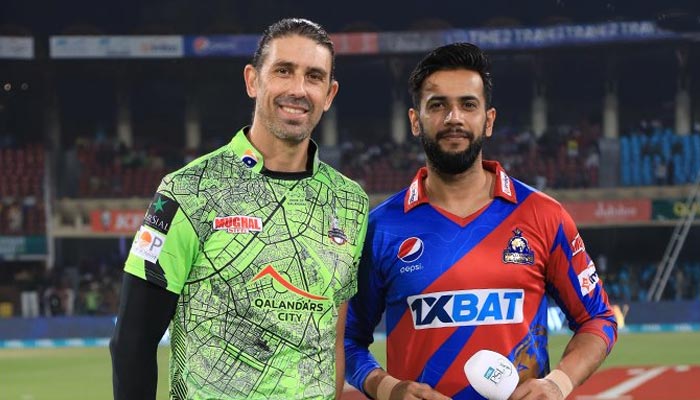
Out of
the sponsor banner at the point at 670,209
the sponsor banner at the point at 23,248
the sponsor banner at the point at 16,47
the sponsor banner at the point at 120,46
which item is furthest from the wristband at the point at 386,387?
the sponsor banner at the point at 16,47

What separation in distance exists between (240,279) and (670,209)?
2562 centimetres

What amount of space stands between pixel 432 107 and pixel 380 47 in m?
27.3

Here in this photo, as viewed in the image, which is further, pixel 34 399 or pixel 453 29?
pixel 453 29

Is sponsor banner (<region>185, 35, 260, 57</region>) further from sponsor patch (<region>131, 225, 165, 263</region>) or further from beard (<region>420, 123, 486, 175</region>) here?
sponsor patch (<region>131, 225, 165, 263</region>)

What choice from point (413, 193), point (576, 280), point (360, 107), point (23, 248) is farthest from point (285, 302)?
point (360, 107)

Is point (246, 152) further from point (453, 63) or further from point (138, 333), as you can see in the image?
point (453, 63)

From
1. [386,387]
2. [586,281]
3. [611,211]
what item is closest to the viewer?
[386,387]

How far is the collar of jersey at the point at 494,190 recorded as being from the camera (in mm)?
3551

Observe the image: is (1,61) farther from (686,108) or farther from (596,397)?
(596,397)

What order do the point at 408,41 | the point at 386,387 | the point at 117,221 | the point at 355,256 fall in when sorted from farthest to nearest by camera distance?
1. the point at 408,41
2. the point at 117,221
3. the point at 386,387
4. the point at 355,256

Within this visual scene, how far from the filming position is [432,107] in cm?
344

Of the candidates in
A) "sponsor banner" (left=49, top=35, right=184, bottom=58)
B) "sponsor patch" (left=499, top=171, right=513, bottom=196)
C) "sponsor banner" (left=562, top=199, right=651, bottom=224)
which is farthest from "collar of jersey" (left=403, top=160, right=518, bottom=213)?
"sponsor banner" (left=49, top=35, right=184, bottom=58)

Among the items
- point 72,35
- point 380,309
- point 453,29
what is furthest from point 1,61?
point 380,309

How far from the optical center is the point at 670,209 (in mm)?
27188
